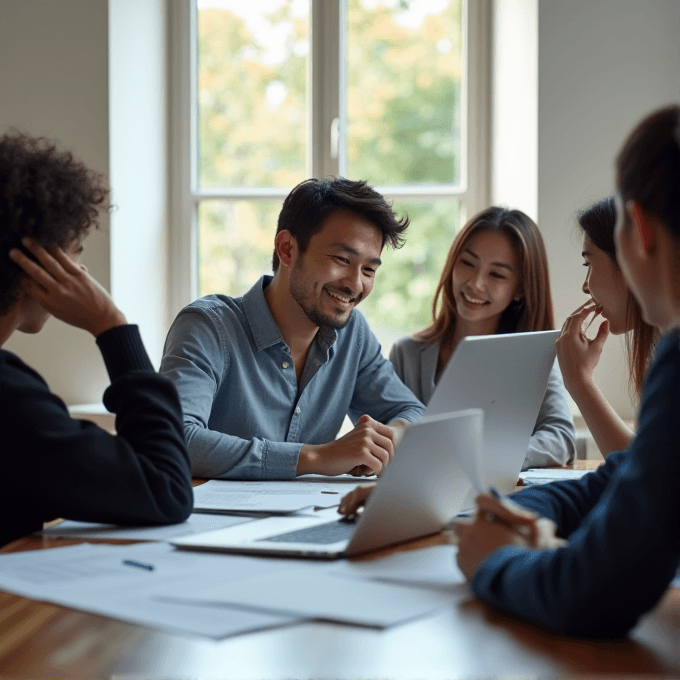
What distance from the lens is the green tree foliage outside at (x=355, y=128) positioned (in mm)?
3469

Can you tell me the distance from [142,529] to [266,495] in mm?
297

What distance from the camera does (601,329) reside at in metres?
2.04

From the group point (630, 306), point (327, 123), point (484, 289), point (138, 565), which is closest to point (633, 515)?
point (138, 565)

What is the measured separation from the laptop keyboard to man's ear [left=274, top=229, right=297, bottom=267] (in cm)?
105

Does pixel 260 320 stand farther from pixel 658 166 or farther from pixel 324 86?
pixel 324 86

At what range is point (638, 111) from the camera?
2.96m

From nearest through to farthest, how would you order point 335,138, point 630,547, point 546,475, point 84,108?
point 630,547, point 546,475, point 84,108, point 335,138

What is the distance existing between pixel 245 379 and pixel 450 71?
203 centimetres

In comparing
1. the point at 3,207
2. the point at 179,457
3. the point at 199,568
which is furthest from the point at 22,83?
the point at 199,568

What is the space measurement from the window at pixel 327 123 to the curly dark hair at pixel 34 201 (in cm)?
225

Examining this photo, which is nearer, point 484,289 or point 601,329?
point 601,329

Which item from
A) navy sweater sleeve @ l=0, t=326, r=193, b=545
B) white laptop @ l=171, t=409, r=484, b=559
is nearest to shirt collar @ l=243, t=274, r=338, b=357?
navy sweater sleeve @ l=0, t=326, r=193, b=545

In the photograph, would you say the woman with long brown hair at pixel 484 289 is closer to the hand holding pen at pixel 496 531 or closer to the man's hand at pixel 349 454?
the man's hand at pixel 349 454

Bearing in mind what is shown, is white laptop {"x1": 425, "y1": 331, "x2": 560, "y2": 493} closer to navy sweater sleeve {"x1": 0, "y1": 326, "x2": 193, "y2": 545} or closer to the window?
navy sweater sleeve {"x1": 0, "y1": 326, "x2": 193, "y2": 545}
